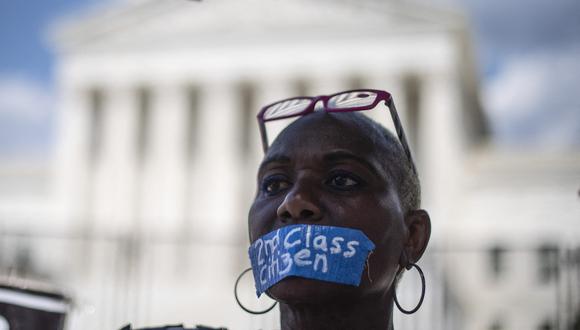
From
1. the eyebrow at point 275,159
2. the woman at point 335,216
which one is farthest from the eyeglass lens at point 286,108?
the eyebrow at point 275,159

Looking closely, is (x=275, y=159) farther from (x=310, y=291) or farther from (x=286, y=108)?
(x=310, y=291)

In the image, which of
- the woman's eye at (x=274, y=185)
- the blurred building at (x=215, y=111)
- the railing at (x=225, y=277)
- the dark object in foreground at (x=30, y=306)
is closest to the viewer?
the woman's eye at (x=274, y=185)

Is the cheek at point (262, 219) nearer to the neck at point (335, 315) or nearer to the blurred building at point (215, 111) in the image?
the neck at point (335, 315)

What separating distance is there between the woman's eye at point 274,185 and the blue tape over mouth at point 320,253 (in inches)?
6.8

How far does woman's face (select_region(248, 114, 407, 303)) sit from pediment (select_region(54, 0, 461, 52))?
1654 inches

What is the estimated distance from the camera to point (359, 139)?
72.3 inches

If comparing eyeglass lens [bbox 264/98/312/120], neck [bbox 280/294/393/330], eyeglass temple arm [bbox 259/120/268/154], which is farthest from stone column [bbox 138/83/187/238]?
neck [bbox 280/294/393/330]

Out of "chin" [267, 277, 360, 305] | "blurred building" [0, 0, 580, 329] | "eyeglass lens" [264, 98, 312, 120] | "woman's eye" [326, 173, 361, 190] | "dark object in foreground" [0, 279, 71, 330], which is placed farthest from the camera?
"blurred building" [0, 0, 580, 329]

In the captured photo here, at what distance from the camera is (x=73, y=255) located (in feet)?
127

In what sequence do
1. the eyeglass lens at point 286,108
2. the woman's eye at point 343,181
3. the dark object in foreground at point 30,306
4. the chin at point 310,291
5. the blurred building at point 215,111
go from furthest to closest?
the blurred building at point 215,111 → the dark object in foreground at point 30,306 → the eyeglass lens at point 286,108 → the woman's eye at point 343,181 → the chin at point 310,291

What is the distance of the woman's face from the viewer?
169 centimetres

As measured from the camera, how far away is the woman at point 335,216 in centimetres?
165

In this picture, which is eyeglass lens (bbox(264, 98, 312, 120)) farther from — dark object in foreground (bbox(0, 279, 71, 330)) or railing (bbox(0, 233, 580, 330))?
railing (bbox(0, 233, 580, 330))

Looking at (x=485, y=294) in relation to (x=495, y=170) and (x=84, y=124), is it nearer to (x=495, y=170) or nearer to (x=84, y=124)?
(x=495, y=170)
